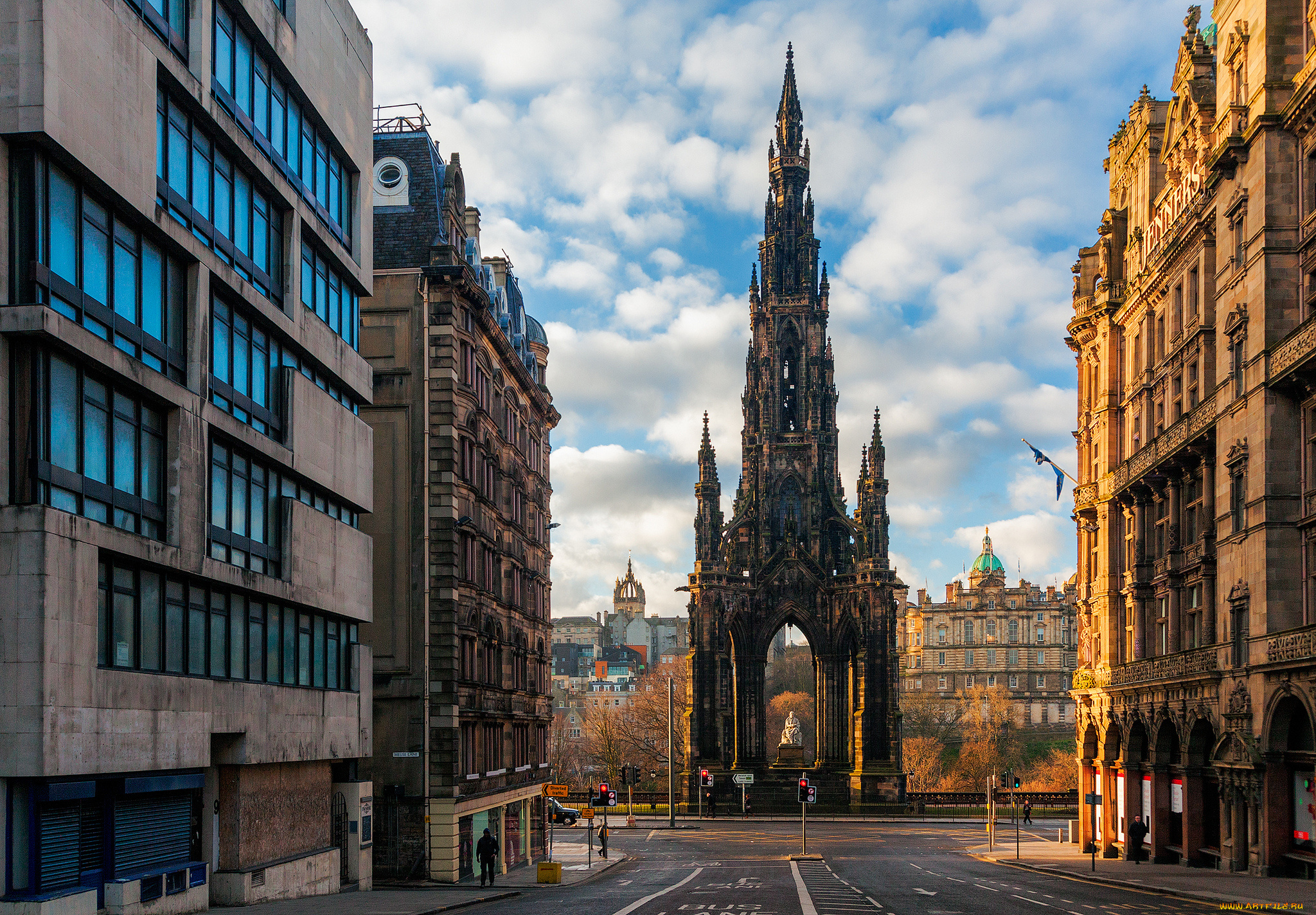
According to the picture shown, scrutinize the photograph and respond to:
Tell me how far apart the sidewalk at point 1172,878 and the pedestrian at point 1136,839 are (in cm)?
38

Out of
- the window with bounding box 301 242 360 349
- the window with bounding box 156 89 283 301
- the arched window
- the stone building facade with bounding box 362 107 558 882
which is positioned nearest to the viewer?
the window with bounding box 156 89 283 301

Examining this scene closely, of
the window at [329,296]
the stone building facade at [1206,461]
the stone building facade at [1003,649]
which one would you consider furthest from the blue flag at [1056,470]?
the stone building facade at [1003,649]

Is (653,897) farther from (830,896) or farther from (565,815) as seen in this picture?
(565,815)

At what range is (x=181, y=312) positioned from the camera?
1071 inches

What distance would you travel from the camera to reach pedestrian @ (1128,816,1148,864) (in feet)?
154

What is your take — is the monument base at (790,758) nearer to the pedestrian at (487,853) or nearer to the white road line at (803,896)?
the white road line at (803,896)

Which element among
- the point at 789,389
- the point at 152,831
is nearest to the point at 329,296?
the point at 152,831

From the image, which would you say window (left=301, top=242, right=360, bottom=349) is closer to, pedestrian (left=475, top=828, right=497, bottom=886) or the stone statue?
pedestrian (left=475, top=828, right=497, bottom=886)

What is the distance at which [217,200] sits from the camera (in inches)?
1139

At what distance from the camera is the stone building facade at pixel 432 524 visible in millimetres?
41375

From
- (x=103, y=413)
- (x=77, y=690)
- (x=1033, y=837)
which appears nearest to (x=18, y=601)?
(x=77, y=690)

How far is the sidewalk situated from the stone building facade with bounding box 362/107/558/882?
1880 centimetres

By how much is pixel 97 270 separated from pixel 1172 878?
3175cm

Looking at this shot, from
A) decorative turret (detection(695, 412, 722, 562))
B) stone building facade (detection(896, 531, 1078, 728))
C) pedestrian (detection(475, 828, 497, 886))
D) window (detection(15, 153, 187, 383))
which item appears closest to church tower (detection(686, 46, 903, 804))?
decorative turret (detection(695, 412, 722, 562))
